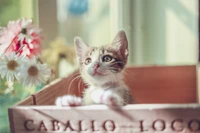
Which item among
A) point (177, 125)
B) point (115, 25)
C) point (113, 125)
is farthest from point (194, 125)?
point (115, 25)

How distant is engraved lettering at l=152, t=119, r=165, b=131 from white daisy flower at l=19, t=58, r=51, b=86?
272 millimetres

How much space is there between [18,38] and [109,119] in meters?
0.31

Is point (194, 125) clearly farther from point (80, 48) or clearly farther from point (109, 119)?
point (80, 48)

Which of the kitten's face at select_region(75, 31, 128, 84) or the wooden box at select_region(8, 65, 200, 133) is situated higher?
the kitten's face at select_region(75, 31, 128, 84)

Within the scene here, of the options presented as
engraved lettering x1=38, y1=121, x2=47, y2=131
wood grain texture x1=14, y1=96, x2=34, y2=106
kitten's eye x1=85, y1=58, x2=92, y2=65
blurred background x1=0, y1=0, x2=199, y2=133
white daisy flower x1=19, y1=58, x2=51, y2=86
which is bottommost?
engraved lettering x1=38, y1=121, x2=47, y2=131

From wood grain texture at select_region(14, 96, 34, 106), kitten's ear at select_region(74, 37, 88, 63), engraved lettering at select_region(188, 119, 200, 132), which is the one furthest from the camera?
kitten's ear at select_region(74, 37, 88, 63)

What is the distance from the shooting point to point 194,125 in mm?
662

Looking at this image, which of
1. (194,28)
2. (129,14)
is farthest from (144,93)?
(194,28)

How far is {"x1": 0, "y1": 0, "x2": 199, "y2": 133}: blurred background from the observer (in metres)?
1.29

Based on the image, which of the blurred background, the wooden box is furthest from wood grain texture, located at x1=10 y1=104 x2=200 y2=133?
the blurred background

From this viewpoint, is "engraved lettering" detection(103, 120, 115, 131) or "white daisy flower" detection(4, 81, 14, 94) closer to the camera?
"engraved lettering" detection(103, 120, 115, 131)

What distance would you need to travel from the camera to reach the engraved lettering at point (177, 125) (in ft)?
2.18

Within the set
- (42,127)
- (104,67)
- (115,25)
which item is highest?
(115,25)

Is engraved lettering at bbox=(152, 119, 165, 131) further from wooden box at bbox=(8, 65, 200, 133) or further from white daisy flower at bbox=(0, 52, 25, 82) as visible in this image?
white daisy flower at bbox=(0, 52, 25, 82)
